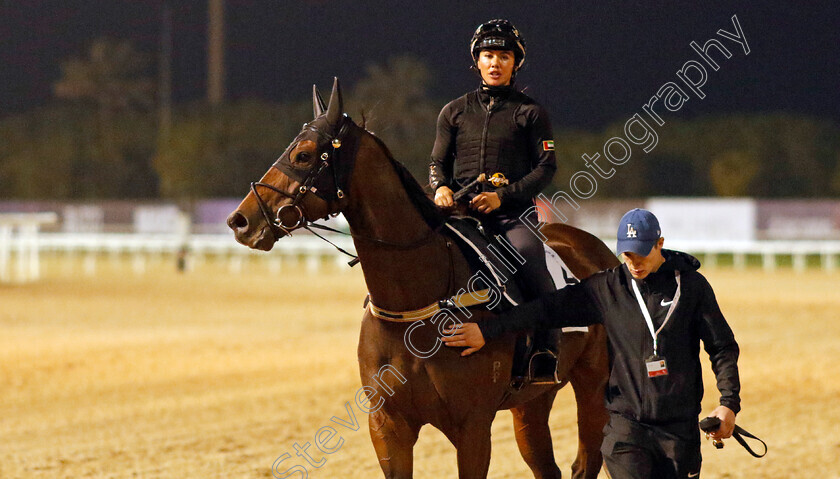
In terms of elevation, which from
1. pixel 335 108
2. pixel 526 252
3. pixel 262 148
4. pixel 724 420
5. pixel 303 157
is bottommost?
pixel 724 420

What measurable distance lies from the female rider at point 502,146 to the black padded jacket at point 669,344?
84cm

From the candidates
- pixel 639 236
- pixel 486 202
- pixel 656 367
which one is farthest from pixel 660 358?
pixel 486 202

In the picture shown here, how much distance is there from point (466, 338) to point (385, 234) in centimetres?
55

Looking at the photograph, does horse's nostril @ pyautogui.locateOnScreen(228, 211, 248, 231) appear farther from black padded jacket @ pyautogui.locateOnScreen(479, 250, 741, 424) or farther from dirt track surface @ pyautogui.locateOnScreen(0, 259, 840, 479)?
dirt track surface @ pyautogui.locateOnScreen(0, 259, 840, 479)

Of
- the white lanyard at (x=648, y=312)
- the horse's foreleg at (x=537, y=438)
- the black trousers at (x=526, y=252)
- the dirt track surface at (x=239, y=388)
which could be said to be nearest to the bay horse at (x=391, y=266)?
the black trousers at (x=526, y=252)

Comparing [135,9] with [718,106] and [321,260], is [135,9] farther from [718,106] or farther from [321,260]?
[321,260]

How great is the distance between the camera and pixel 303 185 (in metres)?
3.87

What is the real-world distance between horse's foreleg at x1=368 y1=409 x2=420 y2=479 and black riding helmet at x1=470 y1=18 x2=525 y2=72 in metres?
1.78

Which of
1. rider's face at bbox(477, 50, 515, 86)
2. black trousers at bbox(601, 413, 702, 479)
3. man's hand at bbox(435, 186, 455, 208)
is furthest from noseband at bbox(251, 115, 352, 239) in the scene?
black trousers at bbox(601, 413, 702, 479)

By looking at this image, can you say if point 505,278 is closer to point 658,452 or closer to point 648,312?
point 648,312

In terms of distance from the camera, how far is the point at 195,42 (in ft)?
300

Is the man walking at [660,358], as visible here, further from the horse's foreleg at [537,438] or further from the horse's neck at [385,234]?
the horse's foreleg at [537,438]

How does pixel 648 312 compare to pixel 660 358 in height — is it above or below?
above

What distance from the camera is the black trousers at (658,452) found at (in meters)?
3.49
